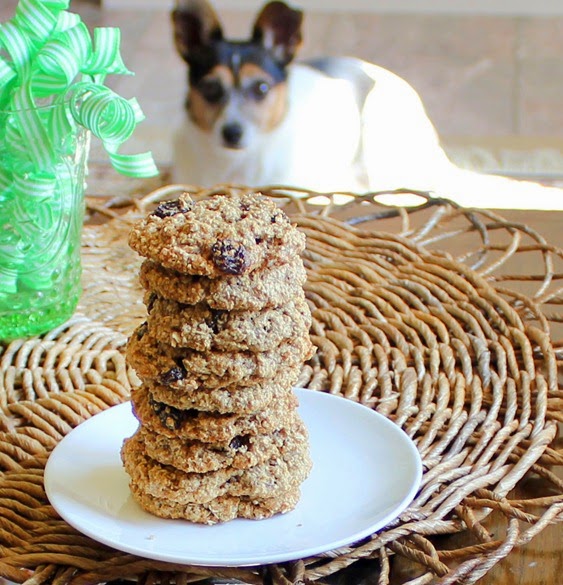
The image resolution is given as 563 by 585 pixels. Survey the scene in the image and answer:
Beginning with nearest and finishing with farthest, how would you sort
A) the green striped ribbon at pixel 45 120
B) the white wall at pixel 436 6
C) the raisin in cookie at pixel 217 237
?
the raisin in cookie at pixel 217 237 < the green striped ribbon at pixel 45 120 < the white wall at pixel 436 6

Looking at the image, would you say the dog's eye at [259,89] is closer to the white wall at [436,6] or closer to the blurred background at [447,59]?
the blurred background at [447,59]

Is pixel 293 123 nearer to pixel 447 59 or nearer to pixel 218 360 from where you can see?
pixel 447 59

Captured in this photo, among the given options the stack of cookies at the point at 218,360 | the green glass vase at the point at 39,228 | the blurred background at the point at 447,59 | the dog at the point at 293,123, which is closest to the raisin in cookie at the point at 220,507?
the stack of cookies at the point at 218,360

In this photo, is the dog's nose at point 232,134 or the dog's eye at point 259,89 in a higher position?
the dog's eye at point 259,89

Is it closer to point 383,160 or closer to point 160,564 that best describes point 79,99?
point 160,564

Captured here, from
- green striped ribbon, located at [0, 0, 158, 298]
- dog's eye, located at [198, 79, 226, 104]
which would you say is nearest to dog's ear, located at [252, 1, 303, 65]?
dog's eye, located at [198, 79, 226, 104]

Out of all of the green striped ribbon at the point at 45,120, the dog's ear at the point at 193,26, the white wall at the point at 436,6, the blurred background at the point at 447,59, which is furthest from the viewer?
the white wall at the point at 436,6
